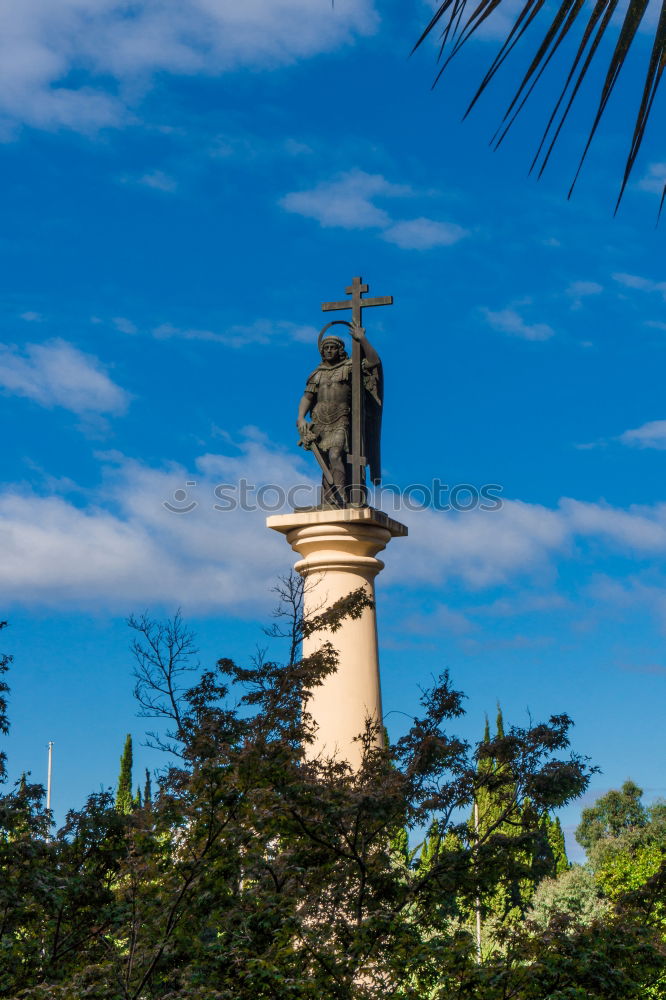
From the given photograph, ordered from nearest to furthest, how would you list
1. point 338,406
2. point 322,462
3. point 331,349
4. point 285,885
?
point 285,885, point 322,462, point 338,406, point 331,349

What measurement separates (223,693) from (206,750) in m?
1.95

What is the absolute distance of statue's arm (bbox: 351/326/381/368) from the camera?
15.3 m

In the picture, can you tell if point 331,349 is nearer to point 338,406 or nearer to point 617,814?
point 338,406

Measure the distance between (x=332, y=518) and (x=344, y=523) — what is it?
0.16 metres

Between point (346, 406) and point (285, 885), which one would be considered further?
point (346, 406)

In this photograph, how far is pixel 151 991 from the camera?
7426 millimetres

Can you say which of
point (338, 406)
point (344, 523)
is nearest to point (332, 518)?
point (344, 523)

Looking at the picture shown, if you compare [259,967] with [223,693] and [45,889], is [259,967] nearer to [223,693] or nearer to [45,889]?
[45,889]

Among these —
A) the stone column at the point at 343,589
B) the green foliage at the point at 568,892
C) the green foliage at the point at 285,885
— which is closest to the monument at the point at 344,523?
the stone column at the point at 343,589

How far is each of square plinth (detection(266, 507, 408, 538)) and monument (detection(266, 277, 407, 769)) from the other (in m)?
0.01

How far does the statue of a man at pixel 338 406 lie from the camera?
15133 millimetres

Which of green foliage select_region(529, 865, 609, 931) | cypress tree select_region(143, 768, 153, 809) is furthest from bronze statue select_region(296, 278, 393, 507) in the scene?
green foliage select_region(529, 865, 609, 931)

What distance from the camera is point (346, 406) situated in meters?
15.2

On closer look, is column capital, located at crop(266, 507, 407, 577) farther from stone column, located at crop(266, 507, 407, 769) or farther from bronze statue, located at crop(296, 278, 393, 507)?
bronze statue, located at crop(296, 278, 393, 507)
